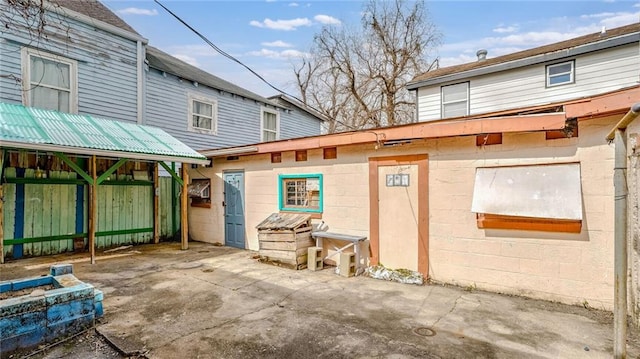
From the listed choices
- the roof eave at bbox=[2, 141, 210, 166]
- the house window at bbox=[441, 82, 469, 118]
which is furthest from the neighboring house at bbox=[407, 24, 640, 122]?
the roof eave at bbox=[2, 141, 210, 166]

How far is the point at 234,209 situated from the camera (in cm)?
820

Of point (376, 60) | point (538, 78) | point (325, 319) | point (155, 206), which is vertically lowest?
point (325, 319)

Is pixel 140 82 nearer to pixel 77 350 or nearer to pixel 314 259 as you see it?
pixel 314 259

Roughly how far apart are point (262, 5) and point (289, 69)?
16.5 m

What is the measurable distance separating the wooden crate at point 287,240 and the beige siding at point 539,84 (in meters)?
7.11

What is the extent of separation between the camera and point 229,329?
3430mm

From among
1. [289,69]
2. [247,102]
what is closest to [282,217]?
[247,102]

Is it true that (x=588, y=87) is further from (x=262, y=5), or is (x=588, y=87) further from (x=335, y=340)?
(x=335, y=340)

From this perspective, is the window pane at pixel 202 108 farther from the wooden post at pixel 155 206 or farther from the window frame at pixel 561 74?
the window frame at pixel 561 74

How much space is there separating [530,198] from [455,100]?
23.6 ft

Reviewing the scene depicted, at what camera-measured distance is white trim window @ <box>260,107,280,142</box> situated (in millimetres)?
13141

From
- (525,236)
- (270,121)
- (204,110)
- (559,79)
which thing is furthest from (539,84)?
(204,110)

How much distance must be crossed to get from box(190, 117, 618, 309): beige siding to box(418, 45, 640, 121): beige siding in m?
5.18

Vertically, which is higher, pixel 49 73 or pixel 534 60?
pixel 534 60
